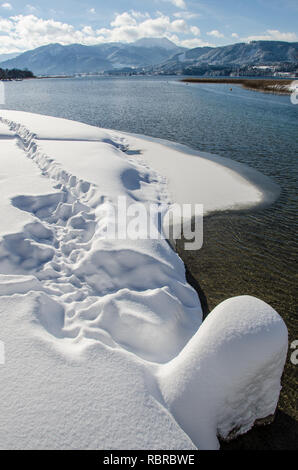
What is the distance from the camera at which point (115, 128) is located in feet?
86.8

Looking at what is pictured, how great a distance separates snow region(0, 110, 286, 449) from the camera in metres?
3.35

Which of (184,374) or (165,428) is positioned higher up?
(184,374)

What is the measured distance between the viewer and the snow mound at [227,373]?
369 centimetres

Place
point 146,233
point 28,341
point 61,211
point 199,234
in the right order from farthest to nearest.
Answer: point 199,234
point 61,211
point 146,233
point 28,341

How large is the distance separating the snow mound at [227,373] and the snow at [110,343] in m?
0.01

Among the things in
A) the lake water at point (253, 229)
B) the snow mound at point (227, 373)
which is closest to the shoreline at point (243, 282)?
the lake water at point (253, 229)

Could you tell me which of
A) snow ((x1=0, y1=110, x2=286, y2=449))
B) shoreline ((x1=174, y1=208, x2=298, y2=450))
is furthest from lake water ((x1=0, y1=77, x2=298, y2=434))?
snow ((x1=0, y1=110, x2=286, y2=449))

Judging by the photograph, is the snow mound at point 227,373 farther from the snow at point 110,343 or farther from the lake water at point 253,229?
the lake water at point 253,229

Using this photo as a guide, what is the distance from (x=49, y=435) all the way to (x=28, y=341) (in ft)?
4.69

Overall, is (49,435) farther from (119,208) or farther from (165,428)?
(119,208)

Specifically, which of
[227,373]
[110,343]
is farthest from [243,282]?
[110,343]

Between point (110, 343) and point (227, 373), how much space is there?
6.22 feet

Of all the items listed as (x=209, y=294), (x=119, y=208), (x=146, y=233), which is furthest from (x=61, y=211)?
(x=209, y=294)

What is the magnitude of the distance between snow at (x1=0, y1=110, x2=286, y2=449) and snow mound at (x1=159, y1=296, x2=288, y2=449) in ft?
0.05
